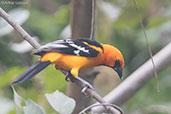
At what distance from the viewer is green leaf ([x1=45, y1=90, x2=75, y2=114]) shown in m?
2.17

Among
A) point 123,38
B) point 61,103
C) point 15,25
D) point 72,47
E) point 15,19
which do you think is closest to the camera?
point 61,103

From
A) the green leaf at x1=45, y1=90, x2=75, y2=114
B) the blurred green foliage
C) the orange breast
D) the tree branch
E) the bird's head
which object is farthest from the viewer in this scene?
the blurred green foliage

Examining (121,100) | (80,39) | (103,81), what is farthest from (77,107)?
(103,81)

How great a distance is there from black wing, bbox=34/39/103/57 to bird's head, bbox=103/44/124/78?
0.22m

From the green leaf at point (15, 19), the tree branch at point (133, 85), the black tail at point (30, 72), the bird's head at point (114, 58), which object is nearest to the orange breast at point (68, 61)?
the black tail at point (30, 72)

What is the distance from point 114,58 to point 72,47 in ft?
1.88

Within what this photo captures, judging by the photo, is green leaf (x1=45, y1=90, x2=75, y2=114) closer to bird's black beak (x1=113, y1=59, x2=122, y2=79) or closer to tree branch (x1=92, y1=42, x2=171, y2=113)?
tree branch (x1=92, y1=42, x2=171, y2=113)

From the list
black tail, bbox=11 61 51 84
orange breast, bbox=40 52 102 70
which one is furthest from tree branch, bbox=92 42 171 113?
black tail, bbox=11 61 51 84

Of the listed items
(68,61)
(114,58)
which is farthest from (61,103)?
(114,58)

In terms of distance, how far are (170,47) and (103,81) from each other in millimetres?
1472

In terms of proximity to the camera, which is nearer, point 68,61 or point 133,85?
point 133,85

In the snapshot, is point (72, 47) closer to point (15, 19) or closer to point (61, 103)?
point (15, 19)

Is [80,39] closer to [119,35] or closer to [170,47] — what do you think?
[170,47]

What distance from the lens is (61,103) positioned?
→ 2.21 metres
